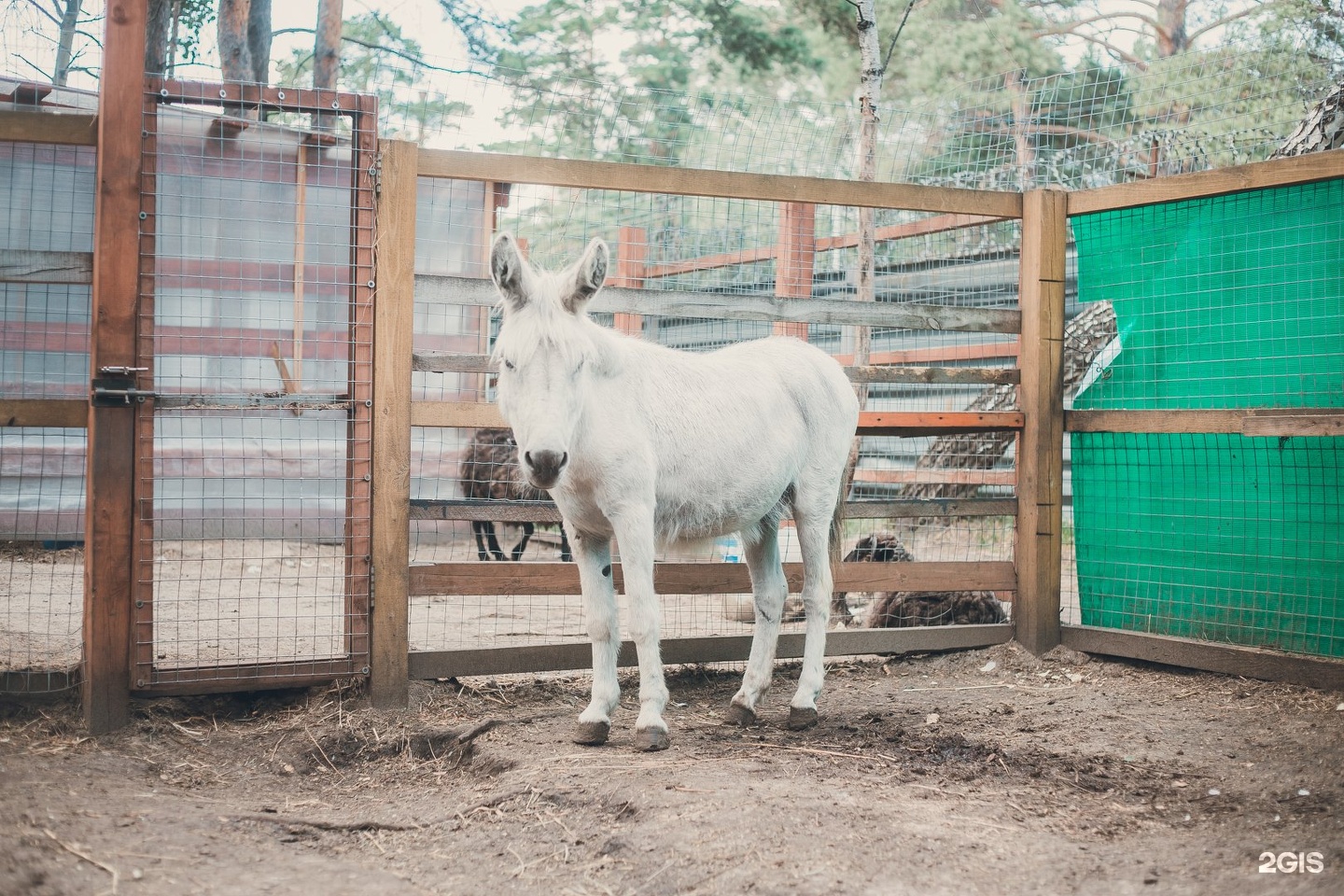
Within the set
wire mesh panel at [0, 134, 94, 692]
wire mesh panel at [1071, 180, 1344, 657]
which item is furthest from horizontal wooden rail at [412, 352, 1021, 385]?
wire mesh panel at [0, 134, 94, 692]

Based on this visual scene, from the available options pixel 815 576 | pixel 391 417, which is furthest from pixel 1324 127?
pixel 391 417

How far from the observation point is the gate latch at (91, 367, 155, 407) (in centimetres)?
408

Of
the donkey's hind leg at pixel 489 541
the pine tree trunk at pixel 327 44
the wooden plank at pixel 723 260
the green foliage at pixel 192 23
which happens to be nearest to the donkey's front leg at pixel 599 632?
the wooden plank at pixel 723 260

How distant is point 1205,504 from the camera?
5242 millimetres

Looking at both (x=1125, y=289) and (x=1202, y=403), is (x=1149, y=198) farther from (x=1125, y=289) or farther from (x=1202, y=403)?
(x=1202, y=403)

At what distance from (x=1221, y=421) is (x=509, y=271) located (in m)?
3.62

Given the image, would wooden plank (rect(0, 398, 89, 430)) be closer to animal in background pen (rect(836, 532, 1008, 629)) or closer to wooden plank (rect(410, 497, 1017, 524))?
wooden plank (rect(410, 497, 1017, 524))

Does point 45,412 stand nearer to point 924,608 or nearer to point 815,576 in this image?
point 815,576

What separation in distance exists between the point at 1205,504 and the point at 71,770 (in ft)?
17.7

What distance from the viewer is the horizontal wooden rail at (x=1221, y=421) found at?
439cm

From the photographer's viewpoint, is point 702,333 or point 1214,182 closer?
point 1214,182

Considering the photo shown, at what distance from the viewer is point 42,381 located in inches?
330

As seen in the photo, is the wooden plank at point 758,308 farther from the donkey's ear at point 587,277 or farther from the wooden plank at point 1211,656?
the wooden plank at point 1211,656

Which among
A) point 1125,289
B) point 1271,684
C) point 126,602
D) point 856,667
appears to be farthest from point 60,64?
point 1271,684
